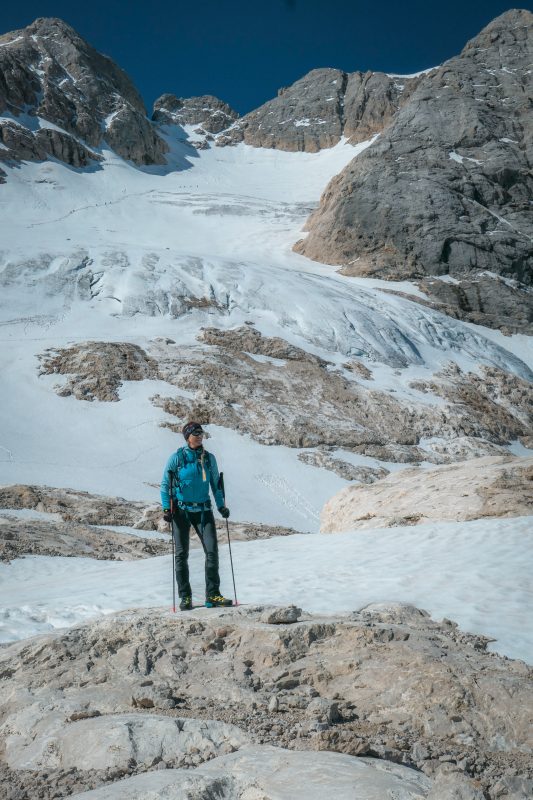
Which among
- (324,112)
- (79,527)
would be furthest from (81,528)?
(324,112)

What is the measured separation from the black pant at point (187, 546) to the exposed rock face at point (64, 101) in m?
84.7

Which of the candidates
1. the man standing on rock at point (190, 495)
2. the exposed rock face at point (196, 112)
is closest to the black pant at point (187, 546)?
the man standing on rock at point (190, 495)

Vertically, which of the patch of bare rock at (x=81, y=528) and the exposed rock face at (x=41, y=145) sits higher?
the exposed rock face at (x=41, y=145)

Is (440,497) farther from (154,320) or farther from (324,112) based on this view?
(324,112)

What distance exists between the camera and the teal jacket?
711 centimetres

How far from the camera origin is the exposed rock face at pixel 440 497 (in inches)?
448

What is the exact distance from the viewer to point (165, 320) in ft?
124

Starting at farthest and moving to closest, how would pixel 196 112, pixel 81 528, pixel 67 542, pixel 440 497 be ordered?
pixel 196 112 → pixel 81 528 → pixel 67 542 → pixel 440 497

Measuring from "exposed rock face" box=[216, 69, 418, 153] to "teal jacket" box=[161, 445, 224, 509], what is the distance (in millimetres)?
120573

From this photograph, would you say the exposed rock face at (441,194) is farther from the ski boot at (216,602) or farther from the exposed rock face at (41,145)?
the ski boot at (216,602)

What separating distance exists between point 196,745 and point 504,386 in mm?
39265

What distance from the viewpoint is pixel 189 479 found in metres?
7.12

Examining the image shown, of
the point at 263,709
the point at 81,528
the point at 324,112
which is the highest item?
the point at 324,112

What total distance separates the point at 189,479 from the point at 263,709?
10.4ft
